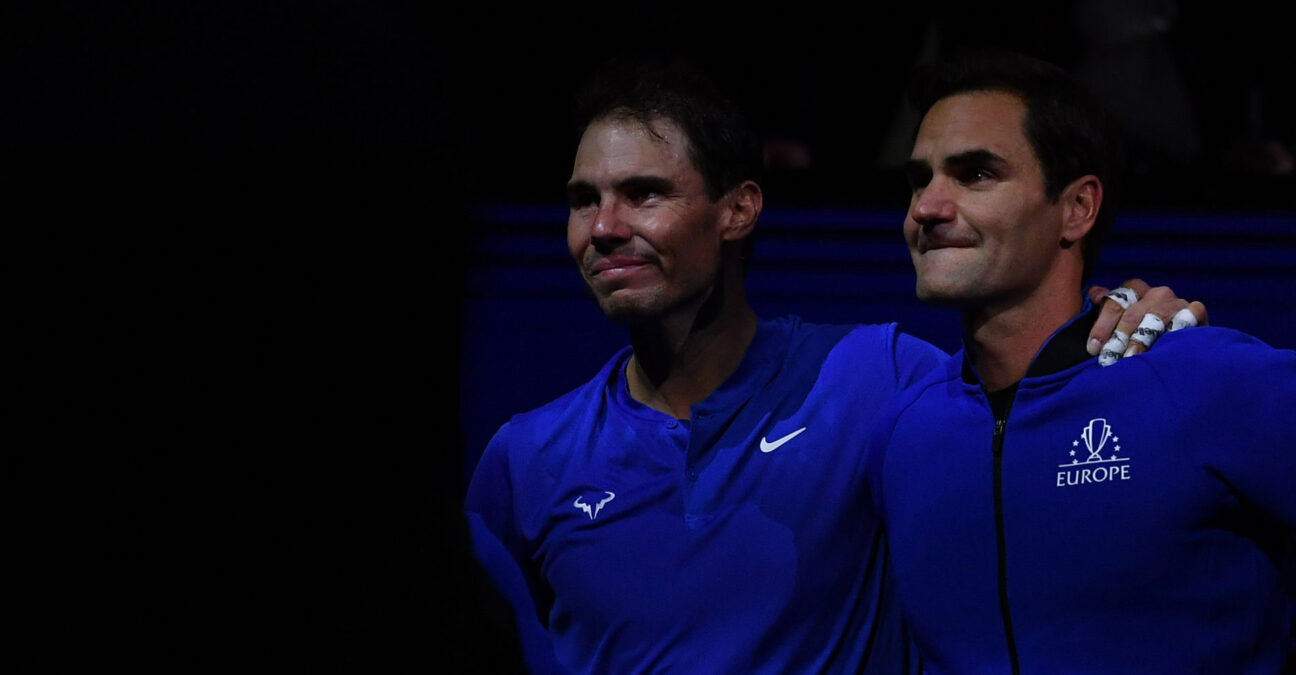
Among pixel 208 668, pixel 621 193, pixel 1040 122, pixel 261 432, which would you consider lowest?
pixel 208 668

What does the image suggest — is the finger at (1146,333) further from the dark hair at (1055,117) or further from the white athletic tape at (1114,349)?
the dark hair at (1055,117)

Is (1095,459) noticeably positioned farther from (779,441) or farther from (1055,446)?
(779,441)

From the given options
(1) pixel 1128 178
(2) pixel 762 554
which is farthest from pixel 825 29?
(2) pixel 762 554

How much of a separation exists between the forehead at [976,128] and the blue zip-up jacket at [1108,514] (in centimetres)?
28

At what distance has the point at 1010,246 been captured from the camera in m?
1.80

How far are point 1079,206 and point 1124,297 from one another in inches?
6.1

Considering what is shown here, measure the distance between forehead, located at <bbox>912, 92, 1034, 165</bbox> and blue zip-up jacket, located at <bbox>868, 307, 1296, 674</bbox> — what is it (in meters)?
0.28

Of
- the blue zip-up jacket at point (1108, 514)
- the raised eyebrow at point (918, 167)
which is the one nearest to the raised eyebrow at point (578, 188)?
the raised eyebrow at point (918, 167)

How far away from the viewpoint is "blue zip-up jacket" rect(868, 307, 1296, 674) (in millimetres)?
1616

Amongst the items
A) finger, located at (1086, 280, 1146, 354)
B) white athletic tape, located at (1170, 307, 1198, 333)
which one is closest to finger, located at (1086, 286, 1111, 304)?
finger, located at (1086, 280, 1146, 354)

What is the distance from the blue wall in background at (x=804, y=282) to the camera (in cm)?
233

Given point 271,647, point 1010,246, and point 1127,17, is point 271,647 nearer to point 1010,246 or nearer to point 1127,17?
point 1010,246

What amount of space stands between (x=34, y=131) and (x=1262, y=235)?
2.16 metres

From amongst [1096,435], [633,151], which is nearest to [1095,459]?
[1096,435]
